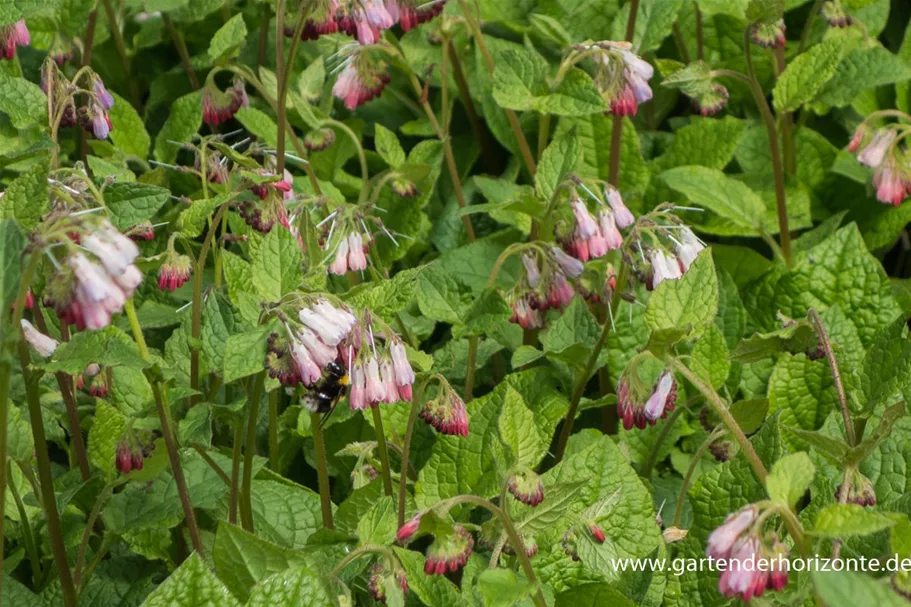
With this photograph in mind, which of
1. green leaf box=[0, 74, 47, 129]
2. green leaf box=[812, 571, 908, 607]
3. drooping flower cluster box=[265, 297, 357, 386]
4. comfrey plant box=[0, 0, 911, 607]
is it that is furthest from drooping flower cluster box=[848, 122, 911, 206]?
green leaf box=[0, 74, 47, 129]

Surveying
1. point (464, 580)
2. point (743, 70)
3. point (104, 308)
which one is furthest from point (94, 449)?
point (743, 70)

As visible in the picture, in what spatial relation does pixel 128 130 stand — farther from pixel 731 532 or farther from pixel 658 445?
pixel 731 532

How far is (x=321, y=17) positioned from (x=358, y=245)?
1.57ft

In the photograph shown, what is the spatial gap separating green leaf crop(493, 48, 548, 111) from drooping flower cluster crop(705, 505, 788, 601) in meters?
1.71

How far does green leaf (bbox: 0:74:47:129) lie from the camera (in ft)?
8.57

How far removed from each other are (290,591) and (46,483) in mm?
610

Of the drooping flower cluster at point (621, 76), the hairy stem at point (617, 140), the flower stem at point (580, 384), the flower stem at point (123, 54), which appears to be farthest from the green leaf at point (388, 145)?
the flower stem at point (580, 384)

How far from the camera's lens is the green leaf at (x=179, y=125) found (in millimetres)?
3473

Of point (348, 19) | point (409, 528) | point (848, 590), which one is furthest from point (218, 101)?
point (848, 590)

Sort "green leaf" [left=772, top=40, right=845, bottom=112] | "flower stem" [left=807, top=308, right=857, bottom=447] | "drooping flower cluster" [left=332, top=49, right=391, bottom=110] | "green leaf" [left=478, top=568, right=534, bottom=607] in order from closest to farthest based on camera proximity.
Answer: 1. "green leaf" [left=478, top=568, right=534, bottom=607]
2. "flower stem" [left=807, top=308, right=857, bottom=447]
3. "drooping flower cluster" [left=332, top=49, right=391, bottom=110]
4. "green leaf" [left=772, top=40, right=845, bottom=112]

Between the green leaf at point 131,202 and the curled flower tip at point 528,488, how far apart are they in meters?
0.78

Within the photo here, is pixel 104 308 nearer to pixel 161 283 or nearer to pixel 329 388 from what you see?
pixel 329 388

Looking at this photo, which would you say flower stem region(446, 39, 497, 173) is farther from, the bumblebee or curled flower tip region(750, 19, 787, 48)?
the bumblebee

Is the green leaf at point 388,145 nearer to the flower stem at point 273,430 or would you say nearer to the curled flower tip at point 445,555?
the flower stem at point 273,430
